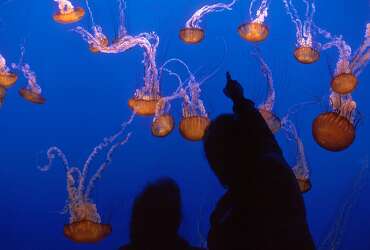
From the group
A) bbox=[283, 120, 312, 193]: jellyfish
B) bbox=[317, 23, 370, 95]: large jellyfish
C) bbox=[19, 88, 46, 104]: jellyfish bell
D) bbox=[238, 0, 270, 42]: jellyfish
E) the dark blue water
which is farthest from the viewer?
the dark blue water

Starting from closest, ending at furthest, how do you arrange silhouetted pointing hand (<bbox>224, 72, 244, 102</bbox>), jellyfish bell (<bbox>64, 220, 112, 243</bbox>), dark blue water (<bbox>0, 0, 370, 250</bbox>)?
silhouetted pointing hand (<bbox>224, 72, 244, 102</bbox>)
jellyfish bell (<bbox>64, 220, 112, 243</bbox>)
dark blue water (<bbox>0, 0, 370, 250</bbox>)

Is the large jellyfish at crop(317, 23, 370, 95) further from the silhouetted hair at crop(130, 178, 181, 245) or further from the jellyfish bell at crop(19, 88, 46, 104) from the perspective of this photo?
the silhouetted hair at crop(130, 178, 181, 245)

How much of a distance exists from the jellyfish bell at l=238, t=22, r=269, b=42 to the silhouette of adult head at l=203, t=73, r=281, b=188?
485 cm

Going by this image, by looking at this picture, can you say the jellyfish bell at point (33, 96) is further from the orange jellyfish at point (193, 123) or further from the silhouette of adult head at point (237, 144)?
the silhouette of adult head at point (237, 144)

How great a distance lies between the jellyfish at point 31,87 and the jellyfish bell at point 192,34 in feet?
7.49

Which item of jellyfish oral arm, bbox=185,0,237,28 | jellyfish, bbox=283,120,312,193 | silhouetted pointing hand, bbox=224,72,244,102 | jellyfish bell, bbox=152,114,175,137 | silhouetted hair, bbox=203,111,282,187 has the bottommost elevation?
silhouetted hair, bbox=203,111,282,187

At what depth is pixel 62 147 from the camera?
286 inches

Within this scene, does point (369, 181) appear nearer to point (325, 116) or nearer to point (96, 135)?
point (325, 116)

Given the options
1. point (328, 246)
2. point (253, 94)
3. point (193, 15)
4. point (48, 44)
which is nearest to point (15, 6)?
point (48, 44)

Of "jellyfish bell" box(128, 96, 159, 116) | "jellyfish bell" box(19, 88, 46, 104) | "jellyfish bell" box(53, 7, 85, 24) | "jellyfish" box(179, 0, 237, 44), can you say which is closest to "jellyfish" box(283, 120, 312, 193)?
"jellyfish" box(179, 0, 237, 44)

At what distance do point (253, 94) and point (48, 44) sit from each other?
332 centimetres

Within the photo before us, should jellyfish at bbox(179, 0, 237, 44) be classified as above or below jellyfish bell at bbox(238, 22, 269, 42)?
above

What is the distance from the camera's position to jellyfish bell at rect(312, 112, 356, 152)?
558cm

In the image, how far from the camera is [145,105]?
6.39 metres
